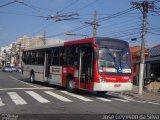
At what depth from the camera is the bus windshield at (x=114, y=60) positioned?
19.6 meters

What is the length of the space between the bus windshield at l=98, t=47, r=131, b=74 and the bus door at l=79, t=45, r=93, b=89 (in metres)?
0.61

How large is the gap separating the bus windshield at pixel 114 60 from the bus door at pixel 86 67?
613 millimetres

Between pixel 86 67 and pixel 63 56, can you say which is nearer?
pixel 86 67

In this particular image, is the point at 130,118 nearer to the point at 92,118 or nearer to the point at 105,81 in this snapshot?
the point at 92,118

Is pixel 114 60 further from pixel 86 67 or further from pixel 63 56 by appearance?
pixel 63 56

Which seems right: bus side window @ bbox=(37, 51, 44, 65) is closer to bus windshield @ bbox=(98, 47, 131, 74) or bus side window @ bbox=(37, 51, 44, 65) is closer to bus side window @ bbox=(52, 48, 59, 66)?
bus side window @ bbox=(52, 48, 59, 66)

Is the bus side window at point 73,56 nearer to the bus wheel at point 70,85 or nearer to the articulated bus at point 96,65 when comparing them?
the articulated bus at point 96,65

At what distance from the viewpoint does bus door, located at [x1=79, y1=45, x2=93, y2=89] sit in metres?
19.8

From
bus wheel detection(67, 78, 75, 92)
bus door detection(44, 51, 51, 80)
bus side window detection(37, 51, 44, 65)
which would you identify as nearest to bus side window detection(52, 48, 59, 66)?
bus door detection(44, 51, 51, 80)

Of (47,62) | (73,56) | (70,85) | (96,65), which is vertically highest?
(73,56)

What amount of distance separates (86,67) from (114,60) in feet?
5.23

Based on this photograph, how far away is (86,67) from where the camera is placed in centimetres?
2023

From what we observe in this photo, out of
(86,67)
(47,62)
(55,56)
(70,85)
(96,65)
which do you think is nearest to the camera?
(96,65)

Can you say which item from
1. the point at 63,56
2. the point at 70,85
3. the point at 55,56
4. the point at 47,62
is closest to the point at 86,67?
the point at 70,85
